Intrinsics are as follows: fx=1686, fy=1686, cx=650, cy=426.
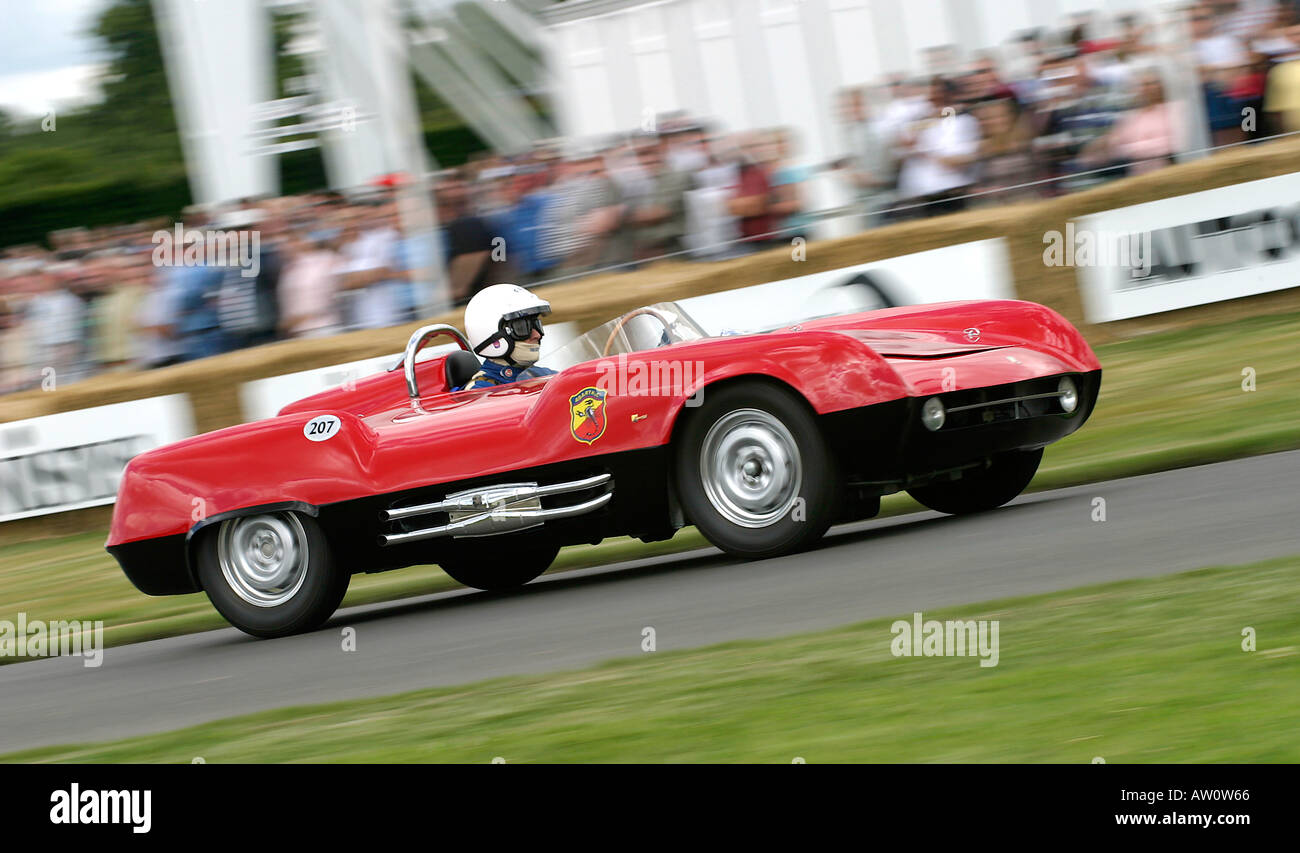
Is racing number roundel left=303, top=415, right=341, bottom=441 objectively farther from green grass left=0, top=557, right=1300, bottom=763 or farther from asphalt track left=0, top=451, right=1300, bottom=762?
green grass left=0, top=557, right=1300, bottom=763

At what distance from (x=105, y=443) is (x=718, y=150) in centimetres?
502

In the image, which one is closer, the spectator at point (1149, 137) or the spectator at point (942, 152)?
the spectator at point (1149, 137)

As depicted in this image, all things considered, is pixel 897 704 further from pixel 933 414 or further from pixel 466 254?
pixel 466 254

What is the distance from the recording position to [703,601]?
20.6 feet

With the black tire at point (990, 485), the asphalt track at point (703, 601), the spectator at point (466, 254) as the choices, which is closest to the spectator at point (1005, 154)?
the spectator at point (466, 254)

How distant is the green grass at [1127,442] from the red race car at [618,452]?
1203mm

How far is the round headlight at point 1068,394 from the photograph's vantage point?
22.3 ft

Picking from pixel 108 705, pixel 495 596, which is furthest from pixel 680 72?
pixel 108 705

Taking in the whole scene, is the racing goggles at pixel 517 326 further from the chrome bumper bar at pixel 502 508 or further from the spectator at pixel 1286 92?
the spectator at pixel 1286 92

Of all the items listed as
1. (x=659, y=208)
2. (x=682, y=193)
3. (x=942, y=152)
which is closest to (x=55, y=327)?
(x=659, y=208)

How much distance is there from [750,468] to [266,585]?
2.38 metres

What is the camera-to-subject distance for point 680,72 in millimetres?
18375

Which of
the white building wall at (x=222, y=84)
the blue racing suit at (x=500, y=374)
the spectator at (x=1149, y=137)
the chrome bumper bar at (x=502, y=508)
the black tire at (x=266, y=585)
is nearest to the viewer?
the chrome bumper bar at (x=502, y=508)
